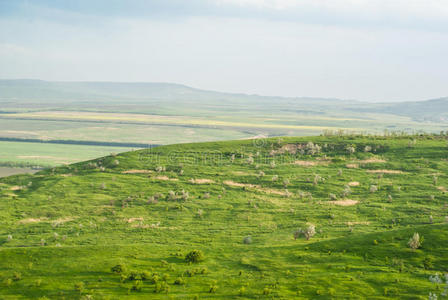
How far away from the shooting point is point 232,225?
4962 cm

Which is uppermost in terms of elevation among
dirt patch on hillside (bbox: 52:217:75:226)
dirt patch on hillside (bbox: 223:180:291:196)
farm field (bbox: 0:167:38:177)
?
dirt patch on hillside (bbox: 223:180:291:196)

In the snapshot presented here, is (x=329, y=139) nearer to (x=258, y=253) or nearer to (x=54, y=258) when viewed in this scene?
(x=258, y=253)

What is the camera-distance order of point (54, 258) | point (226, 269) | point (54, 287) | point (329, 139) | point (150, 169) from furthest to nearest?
point (329, 139) < point (150, 169) < point (54, 258) < point (226, 269) < point (54, 287)

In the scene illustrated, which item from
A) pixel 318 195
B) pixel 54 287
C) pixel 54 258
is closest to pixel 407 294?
pixel 54 287

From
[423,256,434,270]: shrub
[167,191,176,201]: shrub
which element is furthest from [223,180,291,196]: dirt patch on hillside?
[423,256,434,270]: shrub

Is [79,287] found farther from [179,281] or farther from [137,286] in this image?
[179,281]

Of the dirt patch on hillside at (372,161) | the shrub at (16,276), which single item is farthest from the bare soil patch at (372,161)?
the shrub at (16,276)

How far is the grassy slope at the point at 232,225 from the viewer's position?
28.2 metres

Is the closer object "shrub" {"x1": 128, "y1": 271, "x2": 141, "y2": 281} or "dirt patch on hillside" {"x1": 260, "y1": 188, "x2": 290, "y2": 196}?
"shrub" {"x1": 128, "y1": 271, "x2": 141, "y2": 281}

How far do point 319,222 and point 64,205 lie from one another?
116ft

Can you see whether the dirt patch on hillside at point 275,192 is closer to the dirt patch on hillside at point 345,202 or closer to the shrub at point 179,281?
the dirt patch on hillside at point 345,202

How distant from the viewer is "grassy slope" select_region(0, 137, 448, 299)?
92.4 ft

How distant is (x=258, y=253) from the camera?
3428 cm

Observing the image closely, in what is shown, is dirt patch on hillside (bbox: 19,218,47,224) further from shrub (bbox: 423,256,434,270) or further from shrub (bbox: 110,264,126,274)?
shrub (bbox: 423,256,434,270)
